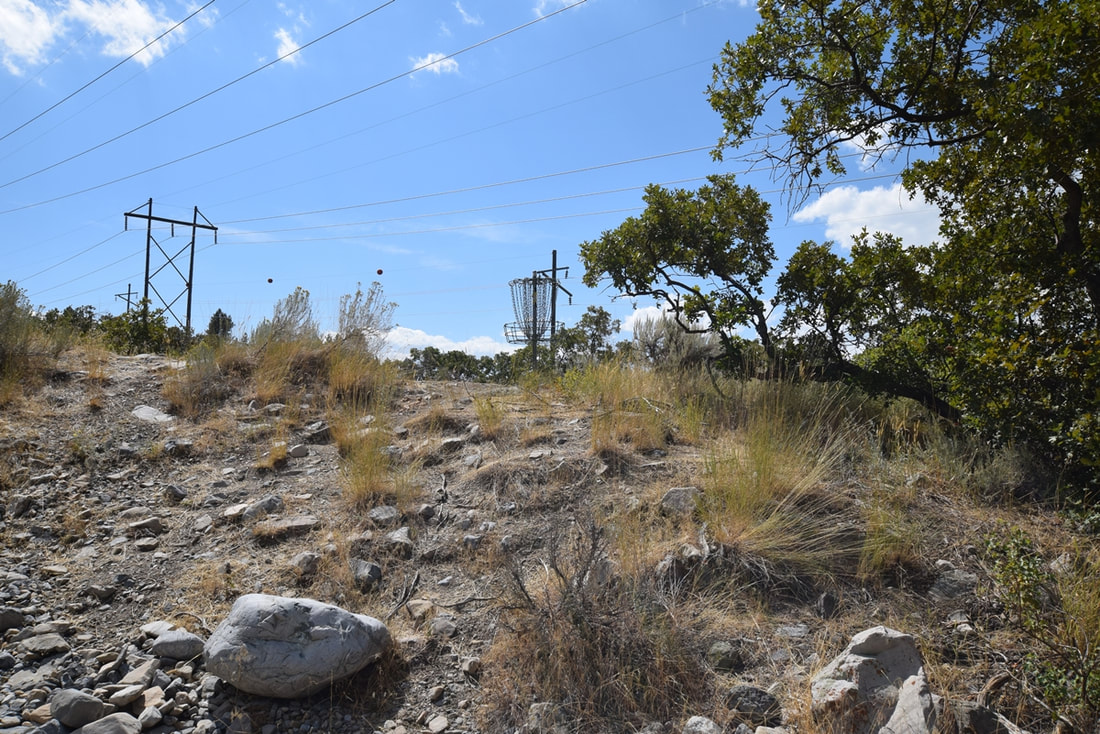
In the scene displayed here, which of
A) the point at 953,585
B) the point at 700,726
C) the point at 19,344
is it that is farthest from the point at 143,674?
the point at 19,344

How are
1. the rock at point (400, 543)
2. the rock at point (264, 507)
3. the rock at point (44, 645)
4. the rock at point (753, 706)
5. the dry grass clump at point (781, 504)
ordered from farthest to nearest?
1. the rock at point (264, 507)
2. the rock at point (400, 543)
3. the dry grass clump at point (781, 504)
4. the rock at point (44, 645)
5. the rock at point (753, 706)

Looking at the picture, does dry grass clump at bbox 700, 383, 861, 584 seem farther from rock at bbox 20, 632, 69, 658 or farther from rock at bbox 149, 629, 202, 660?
rock at bbox 20, 632, 69, 658

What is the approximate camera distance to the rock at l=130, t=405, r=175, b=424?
23.2 feet

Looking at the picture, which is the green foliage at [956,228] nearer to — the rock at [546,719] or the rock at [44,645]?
the rock at [546,719]

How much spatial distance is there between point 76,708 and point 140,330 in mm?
12589

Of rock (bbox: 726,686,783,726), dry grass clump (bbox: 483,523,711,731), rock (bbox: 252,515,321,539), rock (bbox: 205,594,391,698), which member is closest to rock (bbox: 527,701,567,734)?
dry grass clump (bbox: 483,523,711,731)

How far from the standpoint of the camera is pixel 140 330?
1368 cm

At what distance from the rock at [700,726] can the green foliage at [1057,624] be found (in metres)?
1.25

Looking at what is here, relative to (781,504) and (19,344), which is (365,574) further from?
(19,344)

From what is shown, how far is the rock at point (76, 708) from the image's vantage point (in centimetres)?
298

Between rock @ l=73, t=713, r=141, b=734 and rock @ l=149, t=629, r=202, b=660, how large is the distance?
483mm

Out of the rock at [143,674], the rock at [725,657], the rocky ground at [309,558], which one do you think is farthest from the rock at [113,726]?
the rock at [725,657]

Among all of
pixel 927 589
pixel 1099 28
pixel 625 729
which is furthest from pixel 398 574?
pixel 1099 28

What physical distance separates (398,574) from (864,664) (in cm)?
268
